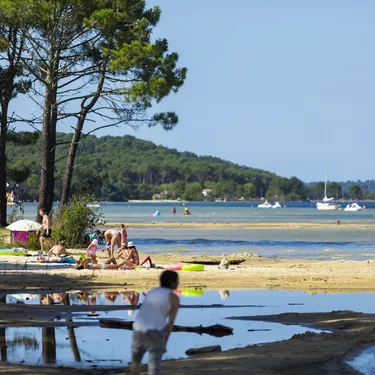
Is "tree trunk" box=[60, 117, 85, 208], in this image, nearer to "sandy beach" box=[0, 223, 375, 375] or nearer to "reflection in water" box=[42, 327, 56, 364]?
"sandy beach" box=[0, 223, 375, 375]

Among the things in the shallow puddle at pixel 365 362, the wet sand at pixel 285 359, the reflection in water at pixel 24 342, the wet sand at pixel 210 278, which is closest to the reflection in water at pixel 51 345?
the reflection in water at pixel 24 342

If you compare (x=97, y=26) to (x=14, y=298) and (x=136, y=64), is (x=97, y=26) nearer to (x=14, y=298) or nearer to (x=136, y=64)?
(x=136, y=64)

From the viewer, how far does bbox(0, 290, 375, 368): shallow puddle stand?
1223cm

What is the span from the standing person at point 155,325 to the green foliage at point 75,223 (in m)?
25.6

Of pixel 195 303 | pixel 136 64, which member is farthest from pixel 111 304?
pixel 136 64

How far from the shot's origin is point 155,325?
8.98 meters

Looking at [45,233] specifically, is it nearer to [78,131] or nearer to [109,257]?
[109,257]

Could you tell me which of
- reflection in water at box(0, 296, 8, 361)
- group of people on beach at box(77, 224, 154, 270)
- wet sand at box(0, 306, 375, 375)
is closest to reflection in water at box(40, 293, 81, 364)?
reflection in water at box(0, 296, 8, 361)

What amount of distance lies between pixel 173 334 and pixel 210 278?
9.70 m

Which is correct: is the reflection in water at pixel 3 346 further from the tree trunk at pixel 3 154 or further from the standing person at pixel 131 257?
the tree trunk at pixel 3 154

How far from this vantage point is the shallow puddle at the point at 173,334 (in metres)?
12.2

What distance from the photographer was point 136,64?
122 ft

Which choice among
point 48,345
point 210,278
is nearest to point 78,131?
point 210,278

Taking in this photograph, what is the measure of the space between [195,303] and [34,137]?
87.5 ft
